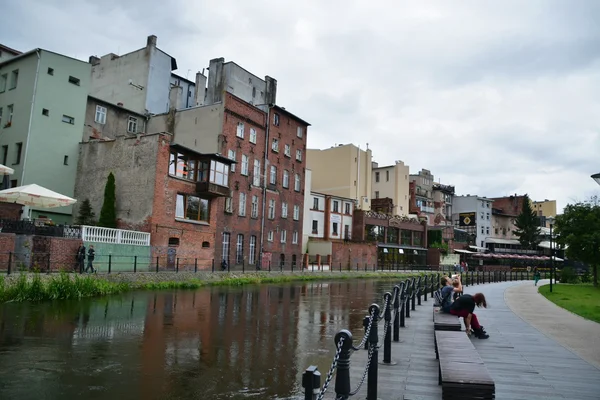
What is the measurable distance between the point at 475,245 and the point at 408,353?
83.5 m

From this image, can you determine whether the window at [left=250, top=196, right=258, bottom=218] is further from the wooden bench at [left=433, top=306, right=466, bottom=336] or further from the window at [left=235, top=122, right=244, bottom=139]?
the wooden bench at [left=433, top=306, right=466, bottom=336]

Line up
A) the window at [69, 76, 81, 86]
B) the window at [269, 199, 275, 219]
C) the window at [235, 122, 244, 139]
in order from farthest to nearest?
the window at [269, 199, 275, 219]
the window at [235, 122, 244, 139]
the window at [69, 76, 81, 86]

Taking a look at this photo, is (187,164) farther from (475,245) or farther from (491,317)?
(475,245)

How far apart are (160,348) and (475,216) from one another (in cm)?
8421

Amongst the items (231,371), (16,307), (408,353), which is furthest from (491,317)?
(16,307)

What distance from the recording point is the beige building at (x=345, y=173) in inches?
2645

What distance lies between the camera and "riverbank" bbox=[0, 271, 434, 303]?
17.2 metres

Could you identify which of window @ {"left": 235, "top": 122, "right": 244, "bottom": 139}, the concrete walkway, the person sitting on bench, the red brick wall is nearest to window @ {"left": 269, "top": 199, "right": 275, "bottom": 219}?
window @ {"left": 235, "top": 122, "right": 244, "bottom": 139}

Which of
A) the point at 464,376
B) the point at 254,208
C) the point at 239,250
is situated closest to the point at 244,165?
the point at 254,208

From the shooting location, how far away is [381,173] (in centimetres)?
7750

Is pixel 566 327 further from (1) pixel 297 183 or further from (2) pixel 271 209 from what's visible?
(1) pixel 297 183

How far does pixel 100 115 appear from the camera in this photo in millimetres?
38438

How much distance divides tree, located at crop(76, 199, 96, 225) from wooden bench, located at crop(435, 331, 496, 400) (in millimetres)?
30881

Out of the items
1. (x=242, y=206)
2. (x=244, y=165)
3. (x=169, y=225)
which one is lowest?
(x=169, y=225)
